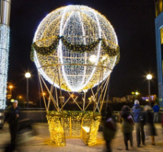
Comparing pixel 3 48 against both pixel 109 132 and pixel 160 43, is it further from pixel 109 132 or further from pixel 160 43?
pixel 160 43

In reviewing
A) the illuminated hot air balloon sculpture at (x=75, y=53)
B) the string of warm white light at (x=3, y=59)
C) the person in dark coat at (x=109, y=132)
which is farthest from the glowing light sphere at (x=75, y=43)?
the string of warm white light at (x=3, y=59)

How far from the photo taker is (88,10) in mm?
9133

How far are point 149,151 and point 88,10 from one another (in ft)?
18.8

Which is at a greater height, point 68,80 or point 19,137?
point 68,80

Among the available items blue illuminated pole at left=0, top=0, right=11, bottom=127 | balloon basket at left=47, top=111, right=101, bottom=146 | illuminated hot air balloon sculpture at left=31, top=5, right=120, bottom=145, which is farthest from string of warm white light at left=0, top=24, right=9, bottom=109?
balloon basket at left=47, top=111, right=101, bottom=146

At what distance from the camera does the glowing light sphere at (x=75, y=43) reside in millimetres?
8570

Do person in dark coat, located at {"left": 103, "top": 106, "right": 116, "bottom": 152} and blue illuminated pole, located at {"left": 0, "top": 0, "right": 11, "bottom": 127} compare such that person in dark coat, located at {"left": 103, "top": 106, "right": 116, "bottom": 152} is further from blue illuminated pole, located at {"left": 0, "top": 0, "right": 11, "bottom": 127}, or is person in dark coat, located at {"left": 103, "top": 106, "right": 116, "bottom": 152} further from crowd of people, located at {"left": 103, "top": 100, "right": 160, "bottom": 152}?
blue illuminated pole, located at {"left": 0, "top": 0, "right": 11, "bottom": 127}

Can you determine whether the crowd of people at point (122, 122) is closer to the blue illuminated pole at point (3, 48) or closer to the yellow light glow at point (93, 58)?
the yellow light glow at point (93, 58)

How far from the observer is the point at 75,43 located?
8430 millimetres

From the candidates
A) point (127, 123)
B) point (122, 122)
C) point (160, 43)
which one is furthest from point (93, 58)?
point (160, 43)

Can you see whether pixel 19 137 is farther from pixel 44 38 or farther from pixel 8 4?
pixel 8 4

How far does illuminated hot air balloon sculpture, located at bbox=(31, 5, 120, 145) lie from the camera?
8289 millimetres

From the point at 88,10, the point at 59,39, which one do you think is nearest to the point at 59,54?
the point at 59,39

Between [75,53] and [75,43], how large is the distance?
1.74ft
